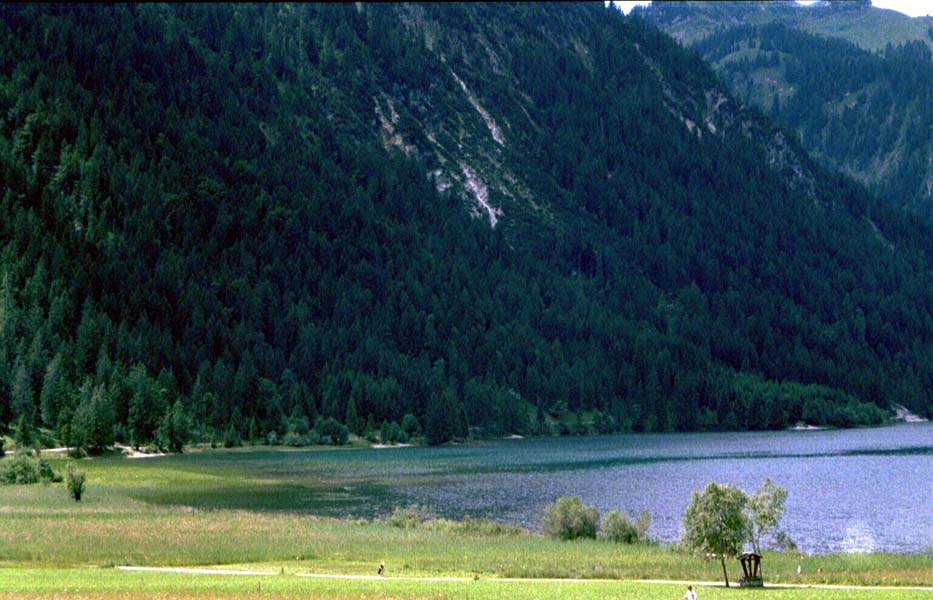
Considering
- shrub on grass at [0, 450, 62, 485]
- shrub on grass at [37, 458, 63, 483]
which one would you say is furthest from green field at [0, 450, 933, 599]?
shrub on grass at [37, 458, 63, 483]

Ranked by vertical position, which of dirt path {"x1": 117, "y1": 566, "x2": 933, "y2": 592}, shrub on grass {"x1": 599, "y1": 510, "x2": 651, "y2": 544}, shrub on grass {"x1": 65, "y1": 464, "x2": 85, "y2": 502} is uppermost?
shrub on grass {"x1": 65, "y1": 464, "x2": 85, "y2": 502}

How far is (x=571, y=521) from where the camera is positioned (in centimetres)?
10619

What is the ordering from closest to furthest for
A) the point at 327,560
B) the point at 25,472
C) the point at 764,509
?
1. the point at 764,509
2. the point at 327,560
3. the point at 25,472

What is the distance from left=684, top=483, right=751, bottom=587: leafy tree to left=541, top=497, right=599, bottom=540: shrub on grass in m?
27.4

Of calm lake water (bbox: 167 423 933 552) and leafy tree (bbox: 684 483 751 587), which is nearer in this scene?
leafy tree (bbox: 684 483 751 587)

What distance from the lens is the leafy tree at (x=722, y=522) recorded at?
78.8 meters

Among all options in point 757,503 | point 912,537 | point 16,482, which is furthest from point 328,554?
point 16,482

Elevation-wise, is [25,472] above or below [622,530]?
above

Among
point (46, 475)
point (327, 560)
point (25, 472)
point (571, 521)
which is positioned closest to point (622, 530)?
point (571, 521)

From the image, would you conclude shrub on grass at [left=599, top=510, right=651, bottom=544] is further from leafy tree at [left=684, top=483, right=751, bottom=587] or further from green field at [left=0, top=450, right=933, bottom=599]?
leafy tree at [left=684, top=483, right=751, bottom=587]

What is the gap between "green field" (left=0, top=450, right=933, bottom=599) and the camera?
7106 centimetres

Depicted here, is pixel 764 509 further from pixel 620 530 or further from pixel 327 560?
pixel 327 560

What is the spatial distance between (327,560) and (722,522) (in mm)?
27935

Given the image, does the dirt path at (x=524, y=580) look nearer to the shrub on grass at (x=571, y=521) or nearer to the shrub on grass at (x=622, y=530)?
the shrub on grass at (x=622, y=530)
